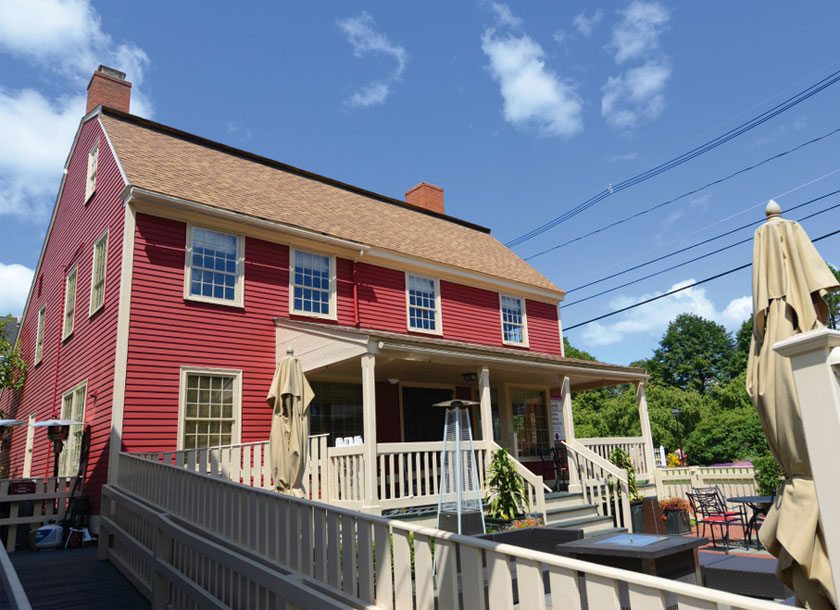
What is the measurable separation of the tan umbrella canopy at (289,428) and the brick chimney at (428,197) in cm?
1280

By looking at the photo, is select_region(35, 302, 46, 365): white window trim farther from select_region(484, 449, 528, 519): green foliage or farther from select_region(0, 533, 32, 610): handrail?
select_region(0, 533, 32, 610): handrail

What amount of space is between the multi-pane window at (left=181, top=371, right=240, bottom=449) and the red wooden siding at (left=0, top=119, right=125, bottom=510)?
52.0 inches

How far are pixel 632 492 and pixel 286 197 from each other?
10588mm

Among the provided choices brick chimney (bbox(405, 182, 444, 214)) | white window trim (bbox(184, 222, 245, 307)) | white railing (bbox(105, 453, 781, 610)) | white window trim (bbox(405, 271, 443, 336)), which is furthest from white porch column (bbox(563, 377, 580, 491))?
brick chimney (bbox(405, 182, 444, 214))

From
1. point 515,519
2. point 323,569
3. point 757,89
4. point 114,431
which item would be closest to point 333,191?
point 114,431

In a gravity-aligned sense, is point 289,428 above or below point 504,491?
above

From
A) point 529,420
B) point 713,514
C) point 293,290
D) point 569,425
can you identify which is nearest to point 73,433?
point 293,290

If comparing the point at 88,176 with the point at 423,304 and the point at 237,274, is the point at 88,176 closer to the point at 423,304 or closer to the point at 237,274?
the point at 237,274

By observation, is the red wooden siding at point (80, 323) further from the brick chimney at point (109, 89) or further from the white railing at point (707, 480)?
the white railing at point (707, 480)

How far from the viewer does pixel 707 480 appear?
16016 mm

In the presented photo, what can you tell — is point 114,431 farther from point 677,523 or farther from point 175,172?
point 677,523

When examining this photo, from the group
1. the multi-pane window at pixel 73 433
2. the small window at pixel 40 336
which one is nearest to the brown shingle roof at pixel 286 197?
the multi-pane window at pixel 73 433

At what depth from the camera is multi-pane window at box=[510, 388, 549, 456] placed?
638 inches

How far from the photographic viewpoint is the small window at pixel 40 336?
16406 millimetres
